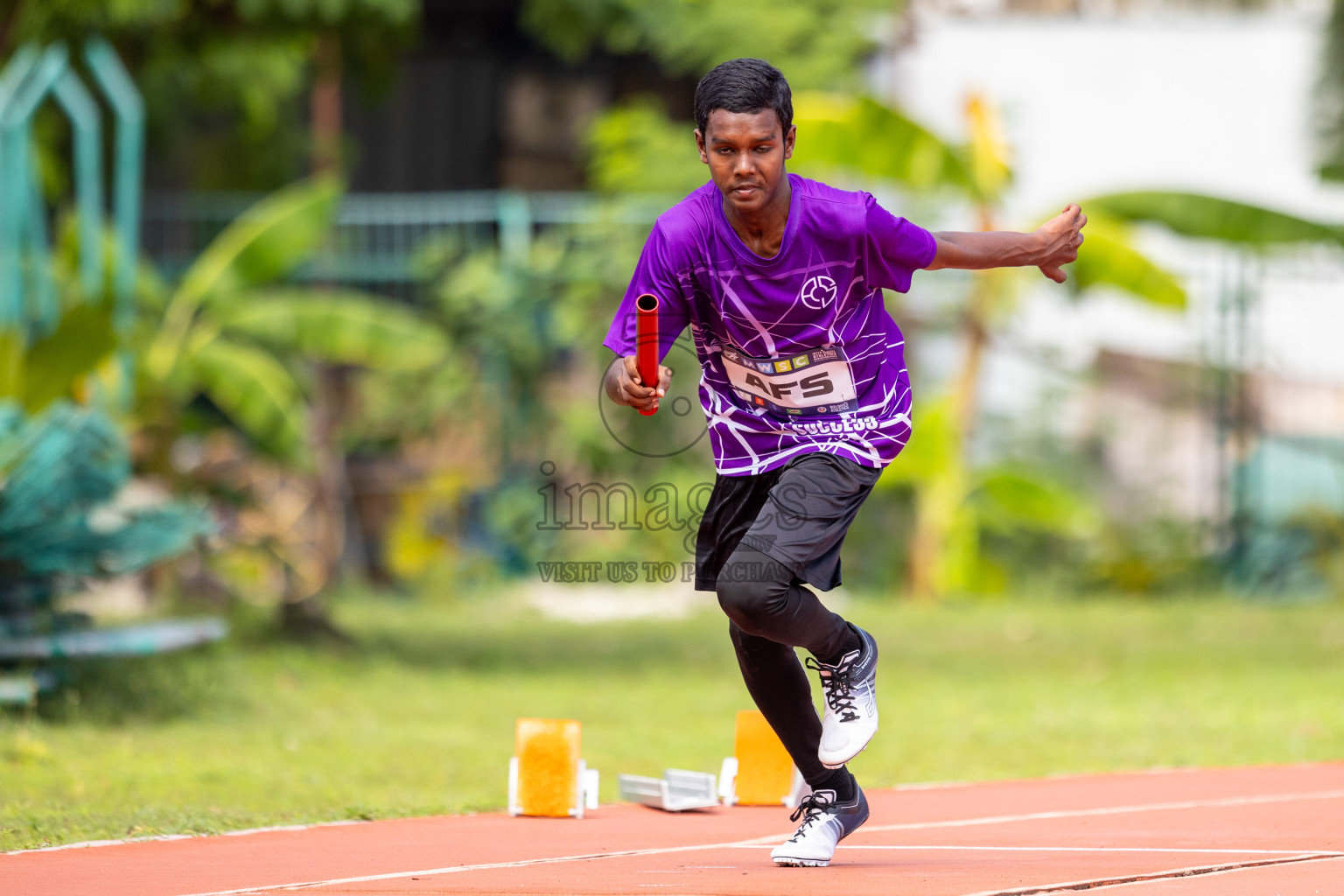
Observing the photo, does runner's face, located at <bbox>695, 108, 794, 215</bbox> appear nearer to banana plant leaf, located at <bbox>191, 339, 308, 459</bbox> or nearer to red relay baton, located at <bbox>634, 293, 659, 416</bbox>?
red relay baton, located at <bbox>634, 293, 659, 416</bbox>

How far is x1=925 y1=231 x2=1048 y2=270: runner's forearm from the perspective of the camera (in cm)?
398

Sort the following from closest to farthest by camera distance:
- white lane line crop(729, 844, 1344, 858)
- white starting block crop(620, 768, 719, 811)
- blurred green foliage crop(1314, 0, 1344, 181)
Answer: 1. white lane line crop(729, 844, 1344, 858)
2. white starting block crop(620, 768, 719, 811)
3. blurred green foliage crop(1314, 0, 1344, 181)

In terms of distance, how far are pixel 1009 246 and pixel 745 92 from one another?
0.77m

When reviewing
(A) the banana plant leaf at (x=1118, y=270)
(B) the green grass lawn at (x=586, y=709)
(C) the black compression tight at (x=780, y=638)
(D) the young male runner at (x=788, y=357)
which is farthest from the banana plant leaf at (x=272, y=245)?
(C) the black compression tight at (x=780, y=638)

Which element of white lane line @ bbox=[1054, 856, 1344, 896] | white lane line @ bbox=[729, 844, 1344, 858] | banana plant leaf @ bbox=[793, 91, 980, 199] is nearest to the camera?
white lane line @ bbox=[1054, 856, 1344, 896]

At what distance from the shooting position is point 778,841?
4.70 m

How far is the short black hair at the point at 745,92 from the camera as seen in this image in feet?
12.4

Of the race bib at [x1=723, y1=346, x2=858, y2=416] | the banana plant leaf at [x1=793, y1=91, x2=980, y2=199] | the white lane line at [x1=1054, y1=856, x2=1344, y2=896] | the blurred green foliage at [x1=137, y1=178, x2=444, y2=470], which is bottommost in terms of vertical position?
the white lane line at [x1=1054, y1=856, x2=1344, y2=896]

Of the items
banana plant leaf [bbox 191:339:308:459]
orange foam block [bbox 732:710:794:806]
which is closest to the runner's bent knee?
orange foam block [bbox 732:710:794:806]

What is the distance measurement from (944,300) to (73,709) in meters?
8.91

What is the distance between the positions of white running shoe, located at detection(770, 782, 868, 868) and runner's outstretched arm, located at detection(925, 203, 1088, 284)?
4.60 feet

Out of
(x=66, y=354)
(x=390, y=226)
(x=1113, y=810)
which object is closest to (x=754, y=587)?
(x=1113, y=810)

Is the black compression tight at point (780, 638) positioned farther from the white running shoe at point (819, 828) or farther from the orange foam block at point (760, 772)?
the orange foam block at point (760, 772)

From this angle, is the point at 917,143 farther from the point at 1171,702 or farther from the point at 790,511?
the point at 790,511
